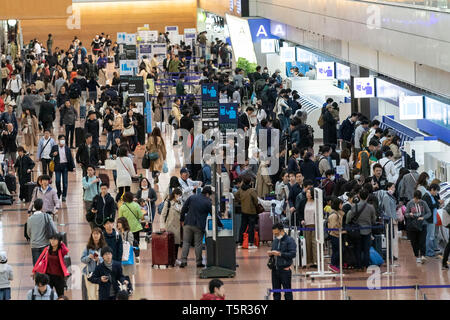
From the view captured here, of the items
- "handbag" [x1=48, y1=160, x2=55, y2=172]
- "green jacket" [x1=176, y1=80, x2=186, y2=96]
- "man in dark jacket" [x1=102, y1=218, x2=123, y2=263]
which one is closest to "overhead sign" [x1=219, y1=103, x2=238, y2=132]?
"handbag" [x1=48, y1=160, x2=55, y2=172]

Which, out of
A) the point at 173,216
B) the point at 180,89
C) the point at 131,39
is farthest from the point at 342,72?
the point at 173,216

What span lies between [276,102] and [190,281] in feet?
46.6

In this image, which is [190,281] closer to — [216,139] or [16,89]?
[216,139]

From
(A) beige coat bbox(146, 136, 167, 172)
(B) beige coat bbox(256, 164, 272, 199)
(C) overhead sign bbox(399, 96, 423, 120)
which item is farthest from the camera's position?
(C) overhead sign bbox(399, 96, 423, 120)

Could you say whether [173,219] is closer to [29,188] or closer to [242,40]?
[29,188]

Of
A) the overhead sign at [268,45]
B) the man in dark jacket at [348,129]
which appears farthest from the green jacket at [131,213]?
the overhead sign at [268,45]

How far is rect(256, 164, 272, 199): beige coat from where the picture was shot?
18.5 meters

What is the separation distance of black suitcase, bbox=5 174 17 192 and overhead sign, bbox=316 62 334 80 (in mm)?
13936

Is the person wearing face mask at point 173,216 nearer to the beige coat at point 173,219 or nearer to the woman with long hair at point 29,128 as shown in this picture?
the beige coat at point 173,219

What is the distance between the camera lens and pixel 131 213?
15391mm

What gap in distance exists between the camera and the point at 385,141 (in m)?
20.2

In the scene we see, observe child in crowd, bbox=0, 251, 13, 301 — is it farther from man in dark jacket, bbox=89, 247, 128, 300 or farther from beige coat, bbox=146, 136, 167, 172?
beige coat, bbox=146, 136, 167, 172

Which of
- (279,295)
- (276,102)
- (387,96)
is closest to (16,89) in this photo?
(276,102)

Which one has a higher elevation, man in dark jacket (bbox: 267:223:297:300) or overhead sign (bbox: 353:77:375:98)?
overhead sign (bbox: 353:77:375:98)
